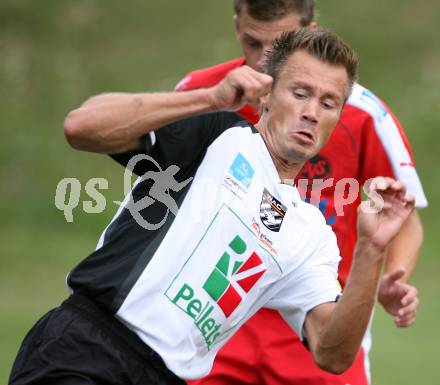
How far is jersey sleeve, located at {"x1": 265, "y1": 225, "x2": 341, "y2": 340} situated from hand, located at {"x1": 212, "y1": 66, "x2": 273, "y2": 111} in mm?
874

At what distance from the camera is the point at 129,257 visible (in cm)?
408

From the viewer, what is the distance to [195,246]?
13.5 feet

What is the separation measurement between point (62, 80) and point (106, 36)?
3.92ft

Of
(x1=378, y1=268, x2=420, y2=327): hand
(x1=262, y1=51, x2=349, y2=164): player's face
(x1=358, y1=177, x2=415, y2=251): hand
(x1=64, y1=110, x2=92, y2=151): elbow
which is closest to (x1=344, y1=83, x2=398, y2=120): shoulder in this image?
(x1=262, y1=51, x2=349, y2=164): player's face

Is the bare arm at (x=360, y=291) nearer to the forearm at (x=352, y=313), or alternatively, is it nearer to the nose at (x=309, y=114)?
the forearm at (x=352, y=313)

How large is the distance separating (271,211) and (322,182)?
1.25 meters

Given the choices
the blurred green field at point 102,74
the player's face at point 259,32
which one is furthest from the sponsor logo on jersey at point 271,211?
the blurred green field at point 102,74

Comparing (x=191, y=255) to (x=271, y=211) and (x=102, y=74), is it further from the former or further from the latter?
(x=102, y=74)

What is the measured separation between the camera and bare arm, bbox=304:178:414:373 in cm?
403

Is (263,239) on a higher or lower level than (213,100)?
lower

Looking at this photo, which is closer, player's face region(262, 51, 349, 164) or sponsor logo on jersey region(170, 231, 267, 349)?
sponsor logo on jersey region(170, 231, 267, 349)

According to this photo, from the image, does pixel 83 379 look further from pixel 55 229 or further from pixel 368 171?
pixel 55 229

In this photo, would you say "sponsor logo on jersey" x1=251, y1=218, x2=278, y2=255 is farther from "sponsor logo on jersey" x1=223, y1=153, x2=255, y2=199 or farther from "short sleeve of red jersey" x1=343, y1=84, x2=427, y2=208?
"short sleeve of red jersey" x1=343, y1=84, x2=427, y2=208

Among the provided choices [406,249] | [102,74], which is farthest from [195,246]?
[102,74]
